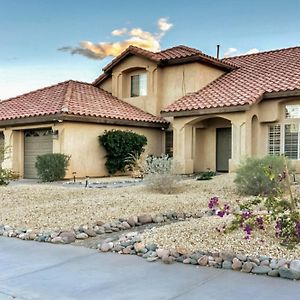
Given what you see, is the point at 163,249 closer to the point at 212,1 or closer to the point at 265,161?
the point at 265,161

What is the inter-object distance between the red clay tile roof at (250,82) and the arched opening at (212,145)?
1.34 m

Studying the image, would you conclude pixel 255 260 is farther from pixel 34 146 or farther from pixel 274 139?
pixel 34 146

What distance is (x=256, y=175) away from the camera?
1286cm

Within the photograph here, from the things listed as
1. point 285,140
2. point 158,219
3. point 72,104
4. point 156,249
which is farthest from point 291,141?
point 156,249

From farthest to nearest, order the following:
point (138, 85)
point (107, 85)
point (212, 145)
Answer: point (107, 85) < point (138, 85) < point (212, 145)

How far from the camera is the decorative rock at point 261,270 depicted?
6117 millimetres

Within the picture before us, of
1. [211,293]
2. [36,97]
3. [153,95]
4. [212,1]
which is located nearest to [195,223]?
[211,293]

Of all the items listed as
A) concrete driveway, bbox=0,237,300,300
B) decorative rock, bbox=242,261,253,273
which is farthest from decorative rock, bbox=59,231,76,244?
decorative rock, bbox=242,261,253,273

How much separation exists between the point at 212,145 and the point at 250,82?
12.0 feet

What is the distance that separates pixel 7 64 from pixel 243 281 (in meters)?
20.5

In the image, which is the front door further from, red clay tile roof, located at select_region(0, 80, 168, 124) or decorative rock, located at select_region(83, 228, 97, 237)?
decorative rock, located at select_region(83, 228, 97, 237)

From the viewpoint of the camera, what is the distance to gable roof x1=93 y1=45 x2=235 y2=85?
23.7 m

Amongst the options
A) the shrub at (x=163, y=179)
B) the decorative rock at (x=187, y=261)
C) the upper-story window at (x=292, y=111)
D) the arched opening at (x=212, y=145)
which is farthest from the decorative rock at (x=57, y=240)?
the arched opening at (x=212, y=145)

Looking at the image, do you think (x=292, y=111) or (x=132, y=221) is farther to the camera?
(x=292, y=111)
